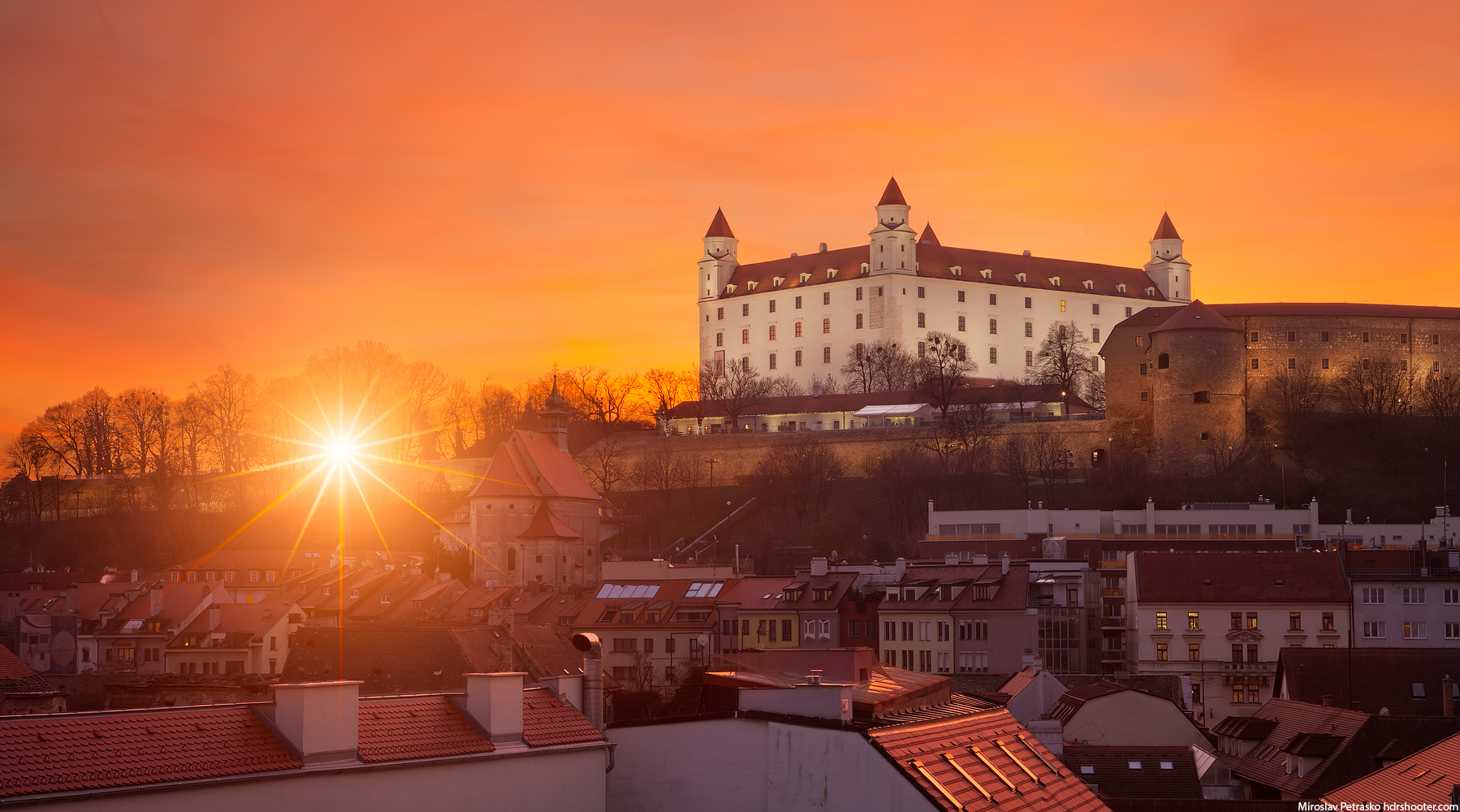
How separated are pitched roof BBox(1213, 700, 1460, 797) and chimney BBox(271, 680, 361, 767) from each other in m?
16.2

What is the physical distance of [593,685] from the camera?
15734mm

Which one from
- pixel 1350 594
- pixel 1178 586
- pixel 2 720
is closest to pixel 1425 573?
pixel 1350 594

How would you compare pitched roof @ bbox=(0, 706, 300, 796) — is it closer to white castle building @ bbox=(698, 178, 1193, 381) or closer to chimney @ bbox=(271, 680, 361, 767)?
chimney @ bbox=(271, 680, 361, 767)

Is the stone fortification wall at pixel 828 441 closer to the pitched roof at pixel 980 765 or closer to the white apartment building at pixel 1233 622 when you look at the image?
the white apartment building at pixel 1233 622

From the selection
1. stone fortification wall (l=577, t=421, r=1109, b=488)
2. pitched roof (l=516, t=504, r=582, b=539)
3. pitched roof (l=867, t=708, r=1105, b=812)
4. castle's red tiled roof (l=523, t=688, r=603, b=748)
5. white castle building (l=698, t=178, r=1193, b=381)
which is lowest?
pitched roof (l=867, t=708, r=1105, b=812)

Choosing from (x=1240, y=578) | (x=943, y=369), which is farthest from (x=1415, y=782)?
(x=943, y=369)

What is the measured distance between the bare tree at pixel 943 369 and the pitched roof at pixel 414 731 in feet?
251

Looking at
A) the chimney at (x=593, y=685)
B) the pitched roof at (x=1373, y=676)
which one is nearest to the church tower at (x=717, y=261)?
the pitched roof at (x=1373, y=676)

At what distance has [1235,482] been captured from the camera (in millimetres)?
78438

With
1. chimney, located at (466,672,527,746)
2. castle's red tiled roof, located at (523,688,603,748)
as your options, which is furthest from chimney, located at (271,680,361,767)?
castle's red tiled roof, located at (523,688,603,748)

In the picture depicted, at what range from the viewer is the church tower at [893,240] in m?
112

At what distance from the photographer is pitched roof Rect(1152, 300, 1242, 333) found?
8394 centimetres

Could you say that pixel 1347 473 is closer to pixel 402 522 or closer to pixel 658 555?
pixel 658 555

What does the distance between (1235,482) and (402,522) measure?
42105 millimetres
